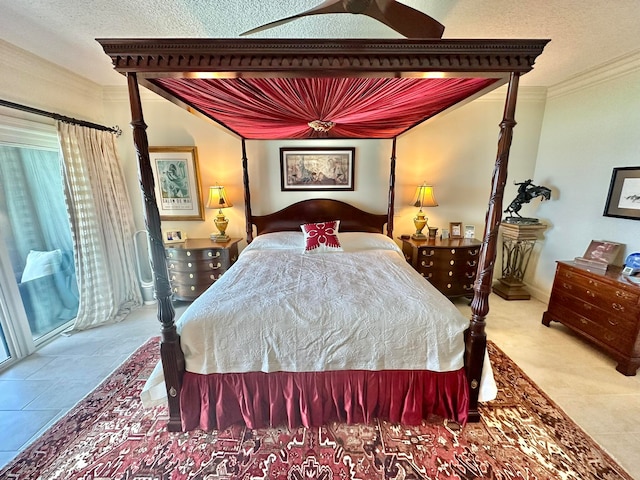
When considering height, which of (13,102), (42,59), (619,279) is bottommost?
(619,279)

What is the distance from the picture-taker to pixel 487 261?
57.6 inches

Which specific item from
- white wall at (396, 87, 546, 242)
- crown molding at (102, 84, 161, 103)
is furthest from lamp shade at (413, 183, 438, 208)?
crown molding at (102, 84, 161, 103)

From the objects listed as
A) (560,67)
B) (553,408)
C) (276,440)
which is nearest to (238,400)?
(276,440)

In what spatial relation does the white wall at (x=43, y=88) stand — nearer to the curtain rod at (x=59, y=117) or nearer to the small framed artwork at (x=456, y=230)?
the curtain rod at (x=59, y=117)

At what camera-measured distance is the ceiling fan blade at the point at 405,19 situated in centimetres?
120

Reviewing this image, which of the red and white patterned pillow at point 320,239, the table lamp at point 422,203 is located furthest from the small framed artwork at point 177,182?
the table lamp at point 422,203

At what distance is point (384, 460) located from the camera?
144cm

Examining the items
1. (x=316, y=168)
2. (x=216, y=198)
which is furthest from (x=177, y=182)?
(x=316, y=168)

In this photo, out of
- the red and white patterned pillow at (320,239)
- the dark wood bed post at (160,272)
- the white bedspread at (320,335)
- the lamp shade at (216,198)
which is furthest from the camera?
the lamp shade at (216,198)

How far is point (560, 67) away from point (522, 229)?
1.71 metres

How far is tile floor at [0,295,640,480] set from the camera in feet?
5.30

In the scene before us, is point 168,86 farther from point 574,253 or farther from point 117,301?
point 574,253

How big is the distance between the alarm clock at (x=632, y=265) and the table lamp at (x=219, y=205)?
3.99m

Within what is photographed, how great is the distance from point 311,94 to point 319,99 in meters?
0.12
